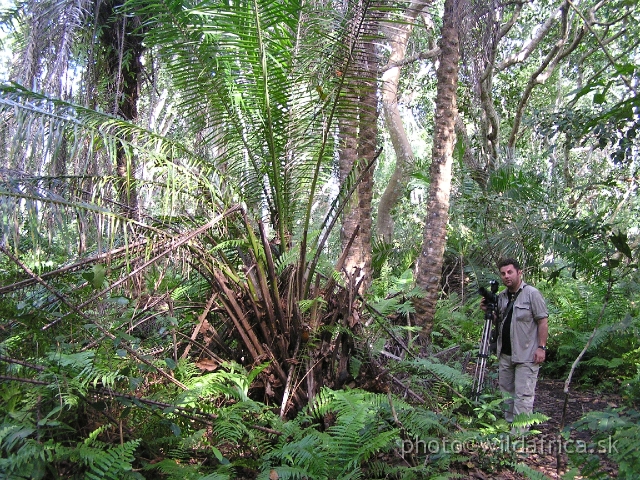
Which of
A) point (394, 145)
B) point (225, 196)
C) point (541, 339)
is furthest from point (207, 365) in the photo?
point (394, 145)

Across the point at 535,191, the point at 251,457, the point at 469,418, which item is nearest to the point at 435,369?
the point at 469,418

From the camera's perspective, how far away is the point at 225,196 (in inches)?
178

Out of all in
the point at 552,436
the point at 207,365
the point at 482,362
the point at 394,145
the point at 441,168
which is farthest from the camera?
the point at 394,145

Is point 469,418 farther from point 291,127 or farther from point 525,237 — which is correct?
point 525,237

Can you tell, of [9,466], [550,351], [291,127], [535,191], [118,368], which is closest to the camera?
[9,466]

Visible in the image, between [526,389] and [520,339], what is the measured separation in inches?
18.4

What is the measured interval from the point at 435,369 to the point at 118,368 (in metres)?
2.75

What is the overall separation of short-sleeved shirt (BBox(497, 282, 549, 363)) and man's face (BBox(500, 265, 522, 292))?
0.09 meters

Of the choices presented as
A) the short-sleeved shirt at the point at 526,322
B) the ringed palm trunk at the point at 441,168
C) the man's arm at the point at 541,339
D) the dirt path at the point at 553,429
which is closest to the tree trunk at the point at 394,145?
the ringed palm trunk at the point at 441,168

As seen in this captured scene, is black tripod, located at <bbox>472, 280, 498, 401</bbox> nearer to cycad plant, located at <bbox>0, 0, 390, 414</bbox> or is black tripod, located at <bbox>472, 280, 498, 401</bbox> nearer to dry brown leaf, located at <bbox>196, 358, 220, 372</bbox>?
cycad plant, located at <bbox>0, 0, 390, 414</bbox>

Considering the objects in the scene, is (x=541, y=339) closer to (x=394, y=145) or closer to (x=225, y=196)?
(x=225, y=196)

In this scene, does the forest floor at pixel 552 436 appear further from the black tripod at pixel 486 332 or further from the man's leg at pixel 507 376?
the black tripod at pixel 486 332

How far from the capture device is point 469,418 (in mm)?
4473

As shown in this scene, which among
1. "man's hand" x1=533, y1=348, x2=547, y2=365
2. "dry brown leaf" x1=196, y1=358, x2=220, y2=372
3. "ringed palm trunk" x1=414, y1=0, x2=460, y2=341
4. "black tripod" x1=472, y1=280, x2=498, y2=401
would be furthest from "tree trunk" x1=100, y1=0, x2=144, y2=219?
"man's hand" x1=533, y1=348, x2=547, y2=365
